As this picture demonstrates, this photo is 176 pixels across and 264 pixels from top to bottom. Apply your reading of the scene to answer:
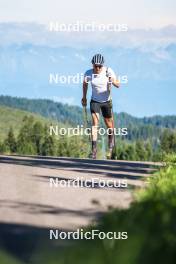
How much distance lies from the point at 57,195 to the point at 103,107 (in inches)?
207

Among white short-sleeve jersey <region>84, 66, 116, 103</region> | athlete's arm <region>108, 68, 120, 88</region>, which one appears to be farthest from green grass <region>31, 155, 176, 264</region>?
white short-sleeve jersey <region>84, 66, 116, 103</region>

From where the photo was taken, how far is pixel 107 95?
540 inches

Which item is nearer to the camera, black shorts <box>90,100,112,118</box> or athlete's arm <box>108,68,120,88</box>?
athlete's arm <box>108,68,120,88</box>

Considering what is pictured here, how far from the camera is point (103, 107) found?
46.4 feet

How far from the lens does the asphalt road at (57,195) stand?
23.4 ft

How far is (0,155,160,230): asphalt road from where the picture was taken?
713 cm

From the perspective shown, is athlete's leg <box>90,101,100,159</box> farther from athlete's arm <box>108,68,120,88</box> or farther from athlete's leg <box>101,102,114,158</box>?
athlete's arm <box>108,68,120,88</box>

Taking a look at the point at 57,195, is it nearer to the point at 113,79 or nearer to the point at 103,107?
the point at 113,79

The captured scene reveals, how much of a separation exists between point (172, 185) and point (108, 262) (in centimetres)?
508

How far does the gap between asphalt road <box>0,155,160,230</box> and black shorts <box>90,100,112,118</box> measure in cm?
92

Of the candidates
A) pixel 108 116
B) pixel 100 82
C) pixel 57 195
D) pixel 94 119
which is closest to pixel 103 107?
pixel 108 116

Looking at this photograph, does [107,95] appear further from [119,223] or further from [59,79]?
[119,223]

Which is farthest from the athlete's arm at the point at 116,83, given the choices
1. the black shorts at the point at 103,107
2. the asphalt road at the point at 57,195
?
the black shorts at the point at 103,107

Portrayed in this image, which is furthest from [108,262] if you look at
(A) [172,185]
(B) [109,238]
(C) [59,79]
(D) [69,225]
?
(A) [172,185]
